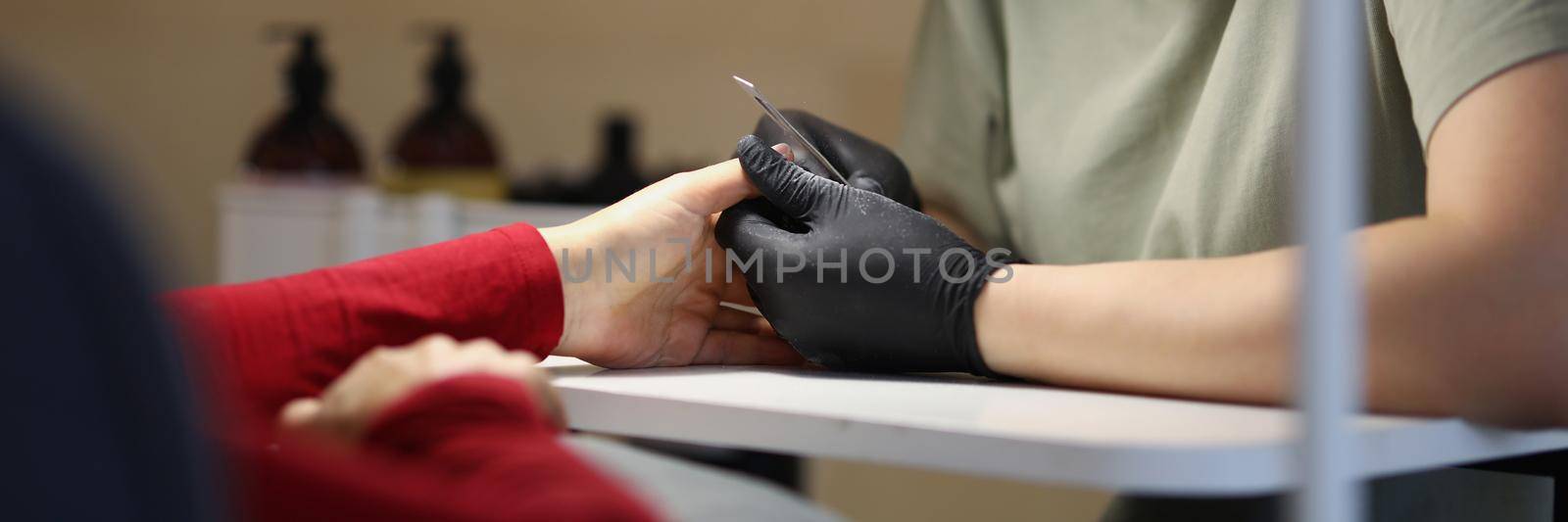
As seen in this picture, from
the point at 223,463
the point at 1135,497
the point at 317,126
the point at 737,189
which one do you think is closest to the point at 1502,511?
the point at 1135,497

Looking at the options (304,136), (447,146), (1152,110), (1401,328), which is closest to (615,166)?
(447,146)

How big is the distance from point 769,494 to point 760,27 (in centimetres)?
110

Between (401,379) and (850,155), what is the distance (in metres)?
0.21

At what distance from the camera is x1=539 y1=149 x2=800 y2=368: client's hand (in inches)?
17.4

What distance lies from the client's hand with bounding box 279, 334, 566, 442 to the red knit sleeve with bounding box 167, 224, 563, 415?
0.16 ft

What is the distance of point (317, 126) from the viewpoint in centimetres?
108

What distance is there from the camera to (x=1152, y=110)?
57 cm

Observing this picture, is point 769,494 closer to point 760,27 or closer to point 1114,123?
point 1114,123

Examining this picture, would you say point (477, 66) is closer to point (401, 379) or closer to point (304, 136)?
point (304, 136)

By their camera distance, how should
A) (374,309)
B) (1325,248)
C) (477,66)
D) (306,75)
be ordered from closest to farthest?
(1325,248), (374,309), (306,75), (477,66)

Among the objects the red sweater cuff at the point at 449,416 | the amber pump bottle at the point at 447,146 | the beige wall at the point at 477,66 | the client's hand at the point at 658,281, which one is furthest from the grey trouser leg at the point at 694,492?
the beige wall at the point at 477,66

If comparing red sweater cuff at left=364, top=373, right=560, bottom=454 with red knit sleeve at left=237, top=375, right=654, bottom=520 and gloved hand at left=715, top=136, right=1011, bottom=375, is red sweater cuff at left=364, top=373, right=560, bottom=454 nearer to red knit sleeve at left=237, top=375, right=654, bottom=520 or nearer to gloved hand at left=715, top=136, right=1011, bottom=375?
red knit sleeve at left=237, top=375, right=654, bottom=520

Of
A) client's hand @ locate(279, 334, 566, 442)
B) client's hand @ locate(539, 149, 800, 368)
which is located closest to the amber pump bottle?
client's hand @ locate(539, 149, 800, 368)

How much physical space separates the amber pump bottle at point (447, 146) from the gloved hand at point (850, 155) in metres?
0.64
